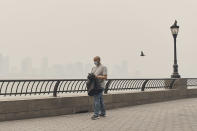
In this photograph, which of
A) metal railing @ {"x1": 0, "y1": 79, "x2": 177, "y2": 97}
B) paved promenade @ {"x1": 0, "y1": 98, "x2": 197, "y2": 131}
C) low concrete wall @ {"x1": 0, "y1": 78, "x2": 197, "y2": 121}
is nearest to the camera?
paved promenade @ {"x1": 0, "y1": 98, "x2": 197, "y2": 131}

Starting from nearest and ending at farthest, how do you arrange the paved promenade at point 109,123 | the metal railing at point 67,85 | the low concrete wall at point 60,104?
the paved promenade at point 109,123, the low concrete wall at point 60,104, the metal railing at point 67,85

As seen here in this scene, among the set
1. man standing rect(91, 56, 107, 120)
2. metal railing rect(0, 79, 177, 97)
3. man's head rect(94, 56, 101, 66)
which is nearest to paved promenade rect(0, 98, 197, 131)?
man standing rect(91, 56, 107, 120)

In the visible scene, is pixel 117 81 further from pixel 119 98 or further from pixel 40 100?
pixel 40 100

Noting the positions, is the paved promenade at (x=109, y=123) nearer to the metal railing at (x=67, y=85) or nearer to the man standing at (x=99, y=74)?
the man standing at (x=99, y=74)

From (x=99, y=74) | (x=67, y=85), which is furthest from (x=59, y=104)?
(x=99, y=74)

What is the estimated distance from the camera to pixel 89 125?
8031mm

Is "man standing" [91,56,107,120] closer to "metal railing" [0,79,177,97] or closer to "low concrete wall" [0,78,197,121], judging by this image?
"low concrete wall" [0,78,197,121]

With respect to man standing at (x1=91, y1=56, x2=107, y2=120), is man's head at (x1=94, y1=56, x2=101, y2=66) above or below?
above

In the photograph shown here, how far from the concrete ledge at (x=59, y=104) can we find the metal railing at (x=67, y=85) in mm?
417

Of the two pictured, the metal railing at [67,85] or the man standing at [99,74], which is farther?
the metal railing at [67,85]

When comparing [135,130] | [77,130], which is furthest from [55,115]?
[135,130]

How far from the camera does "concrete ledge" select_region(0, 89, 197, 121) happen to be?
8.80 meters

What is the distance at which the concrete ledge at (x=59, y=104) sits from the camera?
880 centimetres

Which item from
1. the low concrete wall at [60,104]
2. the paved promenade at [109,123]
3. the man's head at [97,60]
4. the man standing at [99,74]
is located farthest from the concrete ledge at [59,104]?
the man's head at [97,60]
